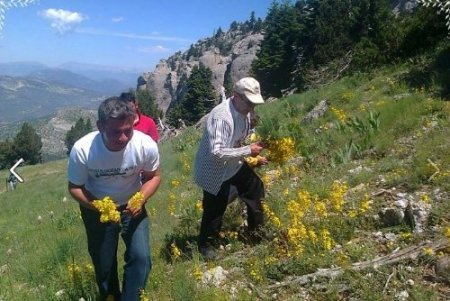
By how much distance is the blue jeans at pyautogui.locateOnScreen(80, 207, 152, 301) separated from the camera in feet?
12.3

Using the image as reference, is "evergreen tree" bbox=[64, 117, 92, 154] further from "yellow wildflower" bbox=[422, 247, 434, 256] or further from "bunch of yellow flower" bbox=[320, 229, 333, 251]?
"yellow wildflower" bbox=[422, 247, 434, 256]

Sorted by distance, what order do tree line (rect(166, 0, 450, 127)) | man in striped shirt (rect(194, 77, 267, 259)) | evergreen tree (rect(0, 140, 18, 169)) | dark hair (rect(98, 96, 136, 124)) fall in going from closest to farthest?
1. dark hair (rect(98, 96, 136, 124))
2. man in striped shirt (rect(194, 77, 267, 259))
3. tree line (rect(166, 0, 450, 127))
4. evergreen tree (rect(0, 140, 18, 169))

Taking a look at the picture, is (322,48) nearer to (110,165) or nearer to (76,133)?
(110,165)

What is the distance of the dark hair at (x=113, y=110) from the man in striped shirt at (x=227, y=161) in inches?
44.0

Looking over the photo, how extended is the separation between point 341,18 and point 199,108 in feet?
80.9

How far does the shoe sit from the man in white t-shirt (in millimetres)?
1032

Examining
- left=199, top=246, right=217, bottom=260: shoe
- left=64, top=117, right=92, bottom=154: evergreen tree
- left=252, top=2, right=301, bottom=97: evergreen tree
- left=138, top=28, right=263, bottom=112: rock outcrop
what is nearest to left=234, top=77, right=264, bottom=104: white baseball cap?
left=199, top=246, right=217, bottom=260: shoe

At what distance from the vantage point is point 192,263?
15.3ft

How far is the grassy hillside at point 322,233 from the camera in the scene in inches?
142

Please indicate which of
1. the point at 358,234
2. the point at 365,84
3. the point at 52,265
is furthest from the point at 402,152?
the point at 365,84

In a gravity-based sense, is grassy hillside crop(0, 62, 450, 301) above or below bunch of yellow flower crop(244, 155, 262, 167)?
below

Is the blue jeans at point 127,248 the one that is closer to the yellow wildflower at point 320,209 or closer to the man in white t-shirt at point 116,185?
the man in white t-shirt at point 116,185

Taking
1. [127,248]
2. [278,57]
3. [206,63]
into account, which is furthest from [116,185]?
[206,63]

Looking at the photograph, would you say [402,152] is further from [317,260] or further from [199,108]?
[199,108]
